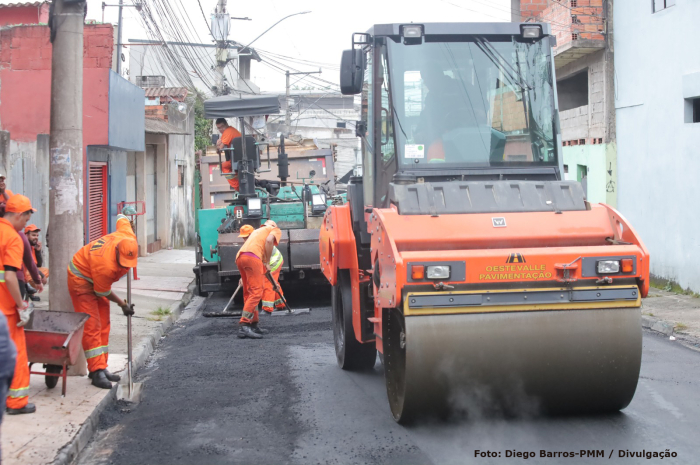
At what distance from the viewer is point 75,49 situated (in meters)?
6.98

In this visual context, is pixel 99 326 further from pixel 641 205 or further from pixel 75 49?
pixel 641 205

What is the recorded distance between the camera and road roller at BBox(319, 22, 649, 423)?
4887 millimetres

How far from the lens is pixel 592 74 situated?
51.8ft

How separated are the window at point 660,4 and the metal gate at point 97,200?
10795mm

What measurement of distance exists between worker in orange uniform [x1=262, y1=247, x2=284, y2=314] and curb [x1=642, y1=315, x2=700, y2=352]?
194 inches

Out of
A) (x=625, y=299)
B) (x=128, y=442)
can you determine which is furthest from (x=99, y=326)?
(x=625, y=299)

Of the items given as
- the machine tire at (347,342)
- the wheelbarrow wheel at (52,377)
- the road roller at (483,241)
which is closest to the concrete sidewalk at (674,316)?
the machine tire at (347,342)

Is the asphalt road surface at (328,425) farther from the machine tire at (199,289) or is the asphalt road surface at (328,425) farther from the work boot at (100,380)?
the machine tire at (199,289)

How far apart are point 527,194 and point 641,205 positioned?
9676 mm

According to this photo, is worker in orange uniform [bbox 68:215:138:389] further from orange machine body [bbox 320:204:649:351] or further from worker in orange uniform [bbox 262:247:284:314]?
worker in orange uniform [bbox 262:247:284:314]

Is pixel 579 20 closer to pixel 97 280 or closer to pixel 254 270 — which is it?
pixel 254 270

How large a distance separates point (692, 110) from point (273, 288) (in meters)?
7.32

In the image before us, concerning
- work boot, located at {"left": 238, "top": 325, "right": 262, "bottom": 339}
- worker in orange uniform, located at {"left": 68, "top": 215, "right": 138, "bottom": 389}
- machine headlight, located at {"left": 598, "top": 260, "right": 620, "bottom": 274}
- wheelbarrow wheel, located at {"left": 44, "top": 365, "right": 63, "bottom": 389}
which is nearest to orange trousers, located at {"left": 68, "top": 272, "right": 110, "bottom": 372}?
worker in orange uniform, located at {"left": 68, "top": 215, "right": 138, "bottom": 389}

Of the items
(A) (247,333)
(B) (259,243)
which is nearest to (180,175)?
(B) (259,243)
